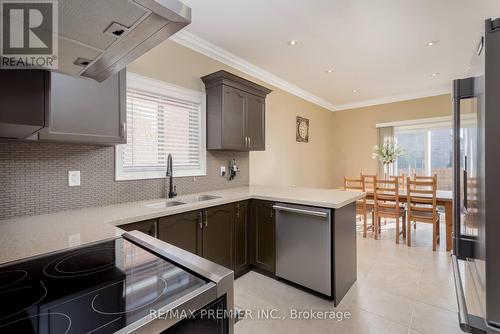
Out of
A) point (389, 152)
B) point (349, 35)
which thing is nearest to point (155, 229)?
point (349, 35)

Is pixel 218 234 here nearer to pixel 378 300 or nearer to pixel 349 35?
pixel 378 300

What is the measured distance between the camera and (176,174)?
2.67 m

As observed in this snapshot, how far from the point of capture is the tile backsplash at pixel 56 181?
1.65 meters

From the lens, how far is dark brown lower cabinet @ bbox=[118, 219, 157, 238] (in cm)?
167

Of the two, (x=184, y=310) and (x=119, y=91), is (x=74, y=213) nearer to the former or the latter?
(x=119, y=91)

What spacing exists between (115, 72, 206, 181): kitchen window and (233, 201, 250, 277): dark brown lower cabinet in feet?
2.39

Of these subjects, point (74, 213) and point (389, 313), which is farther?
point (389, 313)

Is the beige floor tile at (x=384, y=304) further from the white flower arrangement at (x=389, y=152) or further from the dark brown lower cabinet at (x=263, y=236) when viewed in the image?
the white flower arrangement at (x=389, y=152)

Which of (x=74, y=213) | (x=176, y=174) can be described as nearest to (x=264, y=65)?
(x=176, y=174)

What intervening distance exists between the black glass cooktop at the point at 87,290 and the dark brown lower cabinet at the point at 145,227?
661mm

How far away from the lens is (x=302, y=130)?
194 inches

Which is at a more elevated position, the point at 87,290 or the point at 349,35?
the point at 349,35

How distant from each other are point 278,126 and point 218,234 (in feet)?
8.26

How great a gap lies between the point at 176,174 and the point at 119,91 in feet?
3.50
